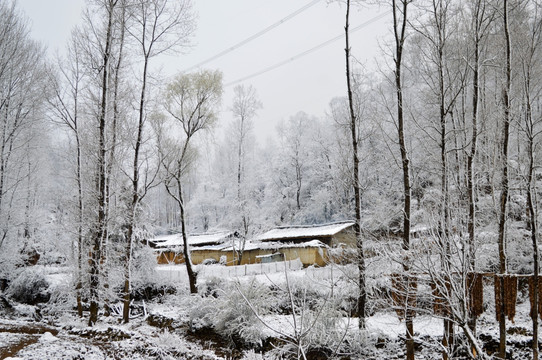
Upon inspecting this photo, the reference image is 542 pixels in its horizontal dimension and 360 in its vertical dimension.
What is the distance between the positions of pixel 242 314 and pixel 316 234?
53.3 ft

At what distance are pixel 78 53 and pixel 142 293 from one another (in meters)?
10.8

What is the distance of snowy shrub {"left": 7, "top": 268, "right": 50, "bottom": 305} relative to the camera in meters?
17.3

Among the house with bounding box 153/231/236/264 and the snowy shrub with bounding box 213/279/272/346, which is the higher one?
the snowy shrub with bounding box 213/279/272/346

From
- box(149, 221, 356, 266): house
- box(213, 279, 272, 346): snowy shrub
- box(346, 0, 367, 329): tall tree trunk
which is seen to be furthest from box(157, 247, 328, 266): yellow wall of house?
box(346, 0, 367, 329): tall tree trunk

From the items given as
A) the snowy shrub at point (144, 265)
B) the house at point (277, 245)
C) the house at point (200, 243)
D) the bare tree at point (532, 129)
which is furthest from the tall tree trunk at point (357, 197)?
the house at point (200, 243)

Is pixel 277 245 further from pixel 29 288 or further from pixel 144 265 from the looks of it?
pixel 29 288

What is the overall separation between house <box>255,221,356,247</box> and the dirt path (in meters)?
17.7

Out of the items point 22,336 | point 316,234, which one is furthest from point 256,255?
point 22,336

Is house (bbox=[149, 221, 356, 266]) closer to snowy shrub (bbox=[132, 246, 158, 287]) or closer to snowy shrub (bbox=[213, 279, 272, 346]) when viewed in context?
snowy shrub (bbox=[132, 246, 158, 287])

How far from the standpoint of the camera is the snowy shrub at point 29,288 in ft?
56.7

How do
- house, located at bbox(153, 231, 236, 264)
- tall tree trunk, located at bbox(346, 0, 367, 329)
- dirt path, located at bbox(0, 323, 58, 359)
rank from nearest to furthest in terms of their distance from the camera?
dirt path, located at bbox(0, 323, 58, 359) < tall tree trunk, located at bbox(346, 0, 367, 329) < house, located at bbox(153, 231, 236, 264)

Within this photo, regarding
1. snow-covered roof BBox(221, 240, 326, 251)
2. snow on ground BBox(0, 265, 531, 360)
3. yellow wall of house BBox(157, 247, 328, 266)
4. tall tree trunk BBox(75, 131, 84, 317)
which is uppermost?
tall tree trunk BBox(75, 131, 84, 317)

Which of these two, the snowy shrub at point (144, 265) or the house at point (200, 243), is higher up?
the snowy shrub at point (144, 265)

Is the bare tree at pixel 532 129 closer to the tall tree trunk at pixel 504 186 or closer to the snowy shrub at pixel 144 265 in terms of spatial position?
Answer: the tall tree trunk at pixel 504 186
